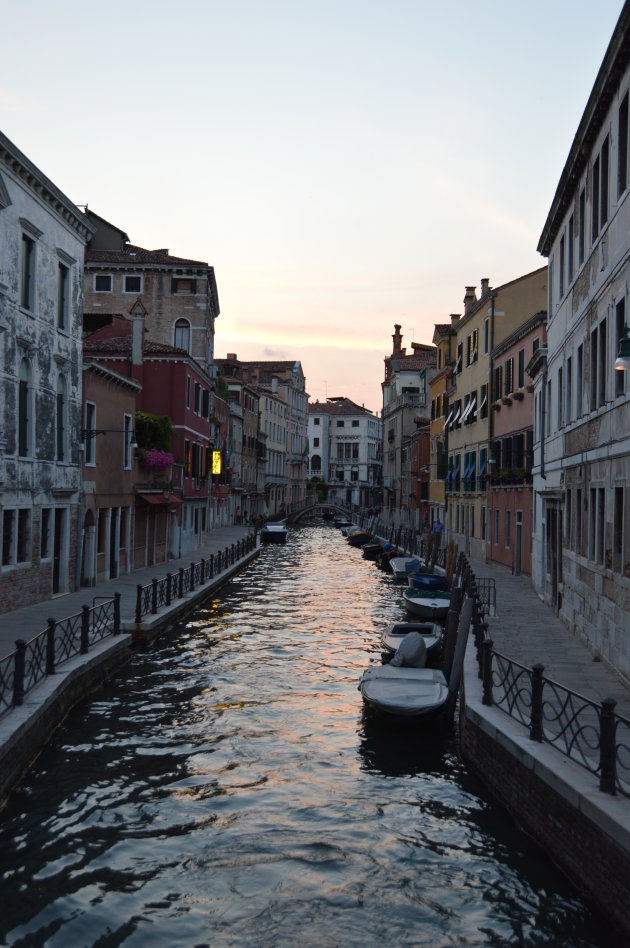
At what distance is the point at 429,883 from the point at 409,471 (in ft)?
193

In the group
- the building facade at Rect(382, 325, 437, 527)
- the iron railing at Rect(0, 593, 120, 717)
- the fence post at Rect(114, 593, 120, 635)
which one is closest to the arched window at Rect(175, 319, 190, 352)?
the building facade at Rect(382, 325, 437, 527)

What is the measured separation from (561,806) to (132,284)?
46111 millimetres

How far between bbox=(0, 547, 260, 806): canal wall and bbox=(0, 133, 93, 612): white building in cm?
324

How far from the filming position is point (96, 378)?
26.8 metres

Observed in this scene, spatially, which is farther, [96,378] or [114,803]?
[96,378]

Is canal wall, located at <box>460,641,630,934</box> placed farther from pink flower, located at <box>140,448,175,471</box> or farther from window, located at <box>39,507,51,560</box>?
pink flower, located at <box>140,448,175,471</box>

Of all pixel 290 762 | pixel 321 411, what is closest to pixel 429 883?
pixel 290 762

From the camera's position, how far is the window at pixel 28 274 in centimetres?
2127

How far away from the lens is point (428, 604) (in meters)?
26.5

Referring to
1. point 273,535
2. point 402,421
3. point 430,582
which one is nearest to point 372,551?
point 273,535

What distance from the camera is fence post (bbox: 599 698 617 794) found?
8133 millimetres

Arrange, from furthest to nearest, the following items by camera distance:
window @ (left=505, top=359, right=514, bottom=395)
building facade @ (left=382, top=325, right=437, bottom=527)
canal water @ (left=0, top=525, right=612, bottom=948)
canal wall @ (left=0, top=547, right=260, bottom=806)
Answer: building facade @ (left=382, top=325, right=437, bottom=527) → window @ (left=505, top=359, right=514, bottom=395) → canal wall @ (left=0, top=547, right=260, bottom=806) → canal water @ (left=0, top=525, right=612, bottom=948)

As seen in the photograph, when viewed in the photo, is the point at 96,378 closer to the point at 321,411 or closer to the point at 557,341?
Answer: the point at 557,341

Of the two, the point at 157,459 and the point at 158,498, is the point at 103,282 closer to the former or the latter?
the point at 157,459
